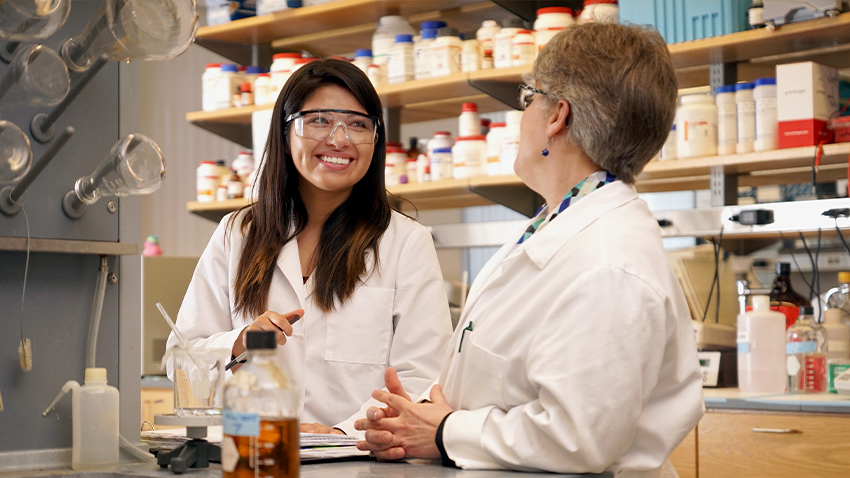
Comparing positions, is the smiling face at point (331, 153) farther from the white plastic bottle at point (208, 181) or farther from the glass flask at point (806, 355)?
the white plastic bottle at point (208, 181)

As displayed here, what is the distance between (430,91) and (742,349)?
1.50 metres

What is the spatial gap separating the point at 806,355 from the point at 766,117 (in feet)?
2.33

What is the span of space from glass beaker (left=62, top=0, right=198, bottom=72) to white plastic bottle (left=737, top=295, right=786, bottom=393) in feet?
6.21

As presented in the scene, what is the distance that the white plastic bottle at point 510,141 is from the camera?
312 centimetres

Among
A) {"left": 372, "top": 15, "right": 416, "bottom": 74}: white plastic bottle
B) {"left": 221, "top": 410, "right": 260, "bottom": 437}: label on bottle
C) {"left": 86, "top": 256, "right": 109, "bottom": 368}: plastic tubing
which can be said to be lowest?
{"left": 221, "top": 410, "right": 260, "bottom": 437}: label on bottle

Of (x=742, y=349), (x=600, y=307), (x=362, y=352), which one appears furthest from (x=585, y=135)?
(x=742, y=349)

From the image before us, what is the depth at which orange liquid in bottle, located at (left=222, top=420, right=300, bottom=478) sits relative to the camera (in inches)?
36.7

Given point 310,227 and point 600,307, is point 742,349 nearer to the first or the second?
point 310,227

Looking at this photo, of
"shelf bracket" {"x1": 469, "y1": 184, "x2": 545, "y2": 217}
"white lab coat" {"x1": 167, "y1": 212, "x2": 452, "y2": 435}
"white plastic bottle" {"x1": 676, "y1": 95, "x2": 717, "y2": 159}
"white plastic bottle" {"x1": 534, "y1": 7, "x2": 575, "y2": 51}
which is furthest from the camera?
"shelf bracket" {"x1": 469, "y1": 184, "x2": 545, "y2": 217}

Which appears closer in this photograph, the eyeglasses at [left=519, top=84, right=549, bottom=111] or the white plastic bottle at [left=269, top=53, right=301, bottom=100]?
the eyeglasses at [left=519, top=84, right=549, bottom=111]

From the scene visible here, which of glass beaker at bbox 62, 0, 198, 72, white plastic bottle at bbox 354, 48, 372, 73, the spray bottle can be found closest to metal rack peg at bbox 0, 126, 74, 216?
glass beaker at bbox 62, 0, 198, 72

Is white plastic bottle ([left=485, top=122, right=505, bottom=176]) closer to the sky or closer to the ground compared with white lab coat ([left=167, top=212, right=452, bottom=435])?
closer to the sky

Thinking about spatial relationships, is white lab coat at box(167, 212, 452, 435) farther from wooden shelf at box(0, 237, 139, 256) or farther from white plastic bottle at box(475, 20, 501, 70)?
white plastic bottle at box(475, 20, 501, 70)

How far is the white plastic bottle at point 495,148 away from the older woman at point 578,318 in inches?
71.1
